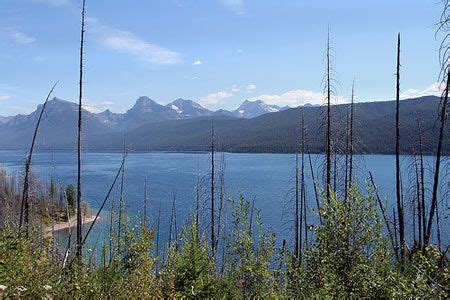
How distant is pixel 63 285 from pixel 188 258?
9.14 feet

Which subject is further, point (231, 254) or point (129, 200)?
point (129, 200)

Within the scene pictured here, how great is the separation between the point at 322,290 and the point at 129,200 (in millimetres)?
70314

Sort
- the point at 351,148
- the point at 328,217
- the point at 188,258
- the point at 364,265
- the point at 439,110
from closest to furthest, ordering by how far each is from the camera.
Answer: the point at 364,265 → the point at 328,217 → the point at 439,110 → the point at 188,258 → the point at 351,148

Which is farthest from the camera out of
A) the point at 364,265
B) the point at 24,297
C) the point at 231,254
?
the point at 231,254

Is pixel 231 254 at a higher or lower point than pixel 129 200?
higher

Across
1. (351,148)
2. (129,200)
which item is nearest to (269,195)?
(129,200)

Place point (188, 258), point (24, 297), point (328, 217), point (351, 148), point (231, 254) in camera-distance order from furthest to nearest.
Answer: point (351, 148) → point (231, 254) → point (188, 258) → point (328, 217) → point (24, 297)

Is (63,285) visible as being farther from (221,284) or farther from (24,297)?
(221,284)

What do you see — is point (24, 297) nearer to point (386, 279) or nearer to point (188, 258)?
point (188, 258)

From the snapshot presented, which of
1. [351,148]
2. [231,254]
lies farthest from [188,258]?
[351,148]

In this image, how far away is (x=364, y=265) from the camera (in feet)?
23.4

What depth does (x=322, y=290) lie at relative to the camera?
24.9ft

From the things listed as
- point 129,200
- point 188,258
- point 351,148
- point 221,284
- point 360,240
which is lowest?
point 129,200

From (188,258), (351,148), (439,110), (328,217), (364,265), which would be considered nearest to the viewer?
(364,265)
